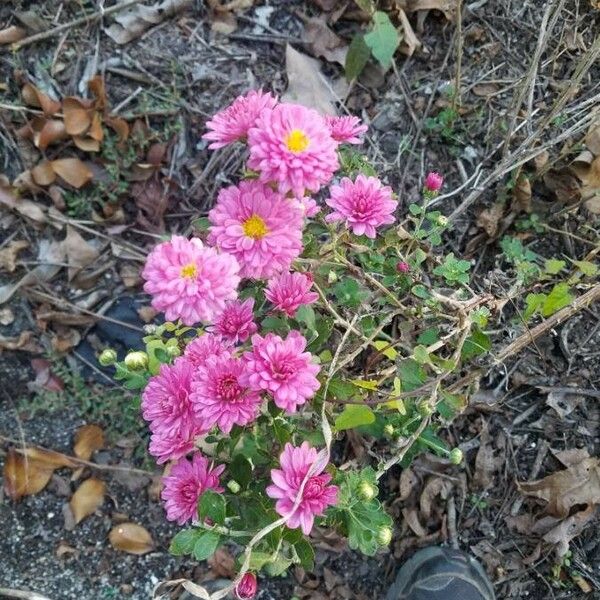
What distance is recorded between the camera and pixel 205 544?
115cm

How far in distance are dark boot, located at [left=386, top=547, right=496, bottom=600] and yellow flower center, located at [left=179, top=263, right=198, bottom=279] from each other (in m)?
1.19

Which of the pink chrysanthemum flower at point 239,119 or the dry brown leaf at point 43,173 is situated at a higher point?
the pink chrysanthemum flower at point 239,119

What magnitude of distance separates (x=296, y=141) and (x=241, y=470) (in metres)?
0.59

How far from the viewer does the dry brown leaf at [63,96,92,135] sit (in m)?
1.99

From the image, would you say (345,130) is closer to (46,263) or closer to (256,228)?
(256,228)

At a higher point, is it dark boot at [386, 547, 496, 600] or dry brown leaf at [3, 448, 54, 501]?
dry brown leaf at [3, 448, 54, 501]

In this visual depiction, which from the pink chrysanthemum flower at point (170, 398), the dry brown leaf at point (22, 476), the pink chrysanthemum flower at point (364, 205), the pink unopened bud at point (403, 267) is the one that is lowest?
the dry brown leaf at point (22, 476)

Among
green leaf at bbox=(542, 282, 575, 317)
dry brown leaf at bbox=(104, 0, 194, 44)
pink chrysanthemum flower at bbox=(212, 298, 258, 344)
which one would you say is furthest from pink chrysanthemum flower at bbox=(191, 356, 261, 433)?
dry brown leaf at bbox=(104, 0, 194, 44)

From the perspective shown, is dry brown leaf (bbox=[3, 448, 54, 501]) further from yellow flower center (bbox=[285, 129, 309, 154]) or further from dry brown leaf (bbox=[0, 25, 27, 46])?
yellow flower center (bbox=[285, 129, 309, 154])

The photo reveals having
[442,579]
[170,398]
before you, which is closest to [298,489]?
[170,398]

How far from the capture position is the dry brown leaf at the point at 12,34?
1989 mm

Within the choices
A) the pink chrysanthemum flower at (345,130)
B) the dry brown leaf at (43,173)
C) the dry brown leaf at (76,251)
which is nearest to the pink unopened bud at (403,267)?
the pink chrysanthemum flower at (345,130)

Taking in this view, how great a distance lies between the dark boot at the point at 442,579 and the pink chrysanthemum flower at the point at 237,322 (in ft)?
3.12

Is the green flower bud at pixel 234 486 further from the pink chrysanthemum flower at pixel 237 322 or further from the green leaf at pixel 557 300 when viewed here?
the green leaf at pixel 557 300
